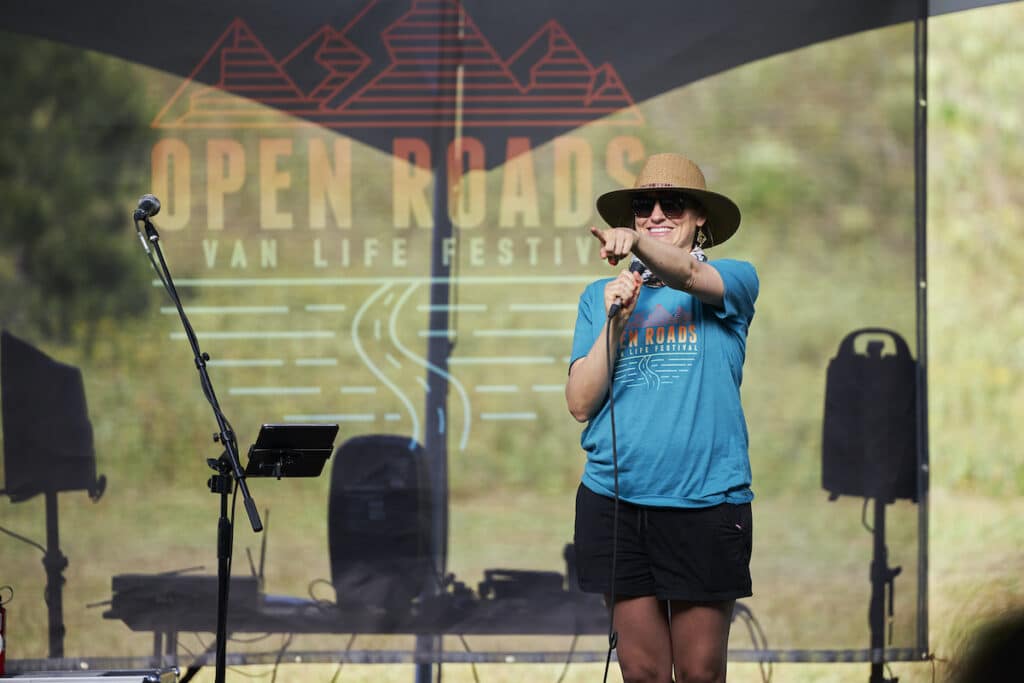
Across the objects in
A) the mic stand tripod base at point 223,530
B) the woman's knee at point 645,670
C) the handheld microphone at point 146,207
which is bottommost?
the woman's knee at point 645,670

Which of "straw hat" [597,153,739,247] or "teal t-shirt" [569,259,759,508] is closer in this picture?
"teal t-shirt" [569,259,759,508]

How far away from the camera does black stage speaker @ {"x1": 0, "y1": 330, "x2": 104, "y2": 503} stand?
387cm

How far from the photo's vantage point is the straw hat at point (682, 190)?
2.39 meters

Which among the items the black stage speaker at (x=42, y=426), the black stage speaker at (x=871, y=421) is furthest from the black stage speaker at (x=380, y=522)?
the black stage speaker at (x=871, y=421)

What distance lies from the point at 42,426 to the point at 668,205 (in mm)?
2514

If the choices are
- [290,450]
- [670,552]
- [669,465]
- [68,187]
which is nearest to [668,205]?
[669,465]

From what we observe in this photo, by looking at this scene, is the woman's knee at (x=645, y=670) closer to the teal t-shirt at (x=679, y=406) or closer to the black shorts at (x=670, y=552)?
the black shorts at (x=670, y=552)

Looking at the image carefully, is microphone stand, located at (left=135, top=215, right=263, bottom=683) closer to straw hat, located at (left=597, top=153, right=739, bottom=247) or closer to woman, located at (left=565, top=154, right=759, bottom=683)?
woman, located at (left=565, top=154, right=759, bottom=683)

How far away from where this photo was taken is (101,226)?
3900 millimetres

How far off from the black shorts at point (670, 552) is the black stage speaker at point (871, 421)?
5.38 feet

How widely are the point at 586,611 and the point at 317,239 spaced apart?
1.59 metres

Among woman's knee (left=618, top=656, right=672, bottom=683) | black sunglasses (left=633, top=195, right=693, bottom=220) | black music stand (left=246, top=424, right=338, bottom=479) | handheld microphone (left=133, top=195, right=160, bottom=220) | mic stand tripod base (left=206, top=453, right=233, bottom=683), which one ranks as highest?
handheld microphone (left=133, top=195, right=160, bottom=220)

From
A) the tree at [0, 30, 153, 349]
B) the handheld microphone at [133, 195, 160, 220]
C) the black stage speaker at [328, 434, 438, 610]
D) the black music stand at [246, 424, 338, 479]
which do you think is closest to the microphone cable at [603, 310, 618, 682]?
the black music stand at [246, 424, 338, 479]

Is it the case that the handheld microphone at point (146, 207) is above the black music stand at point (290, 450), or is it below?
above
